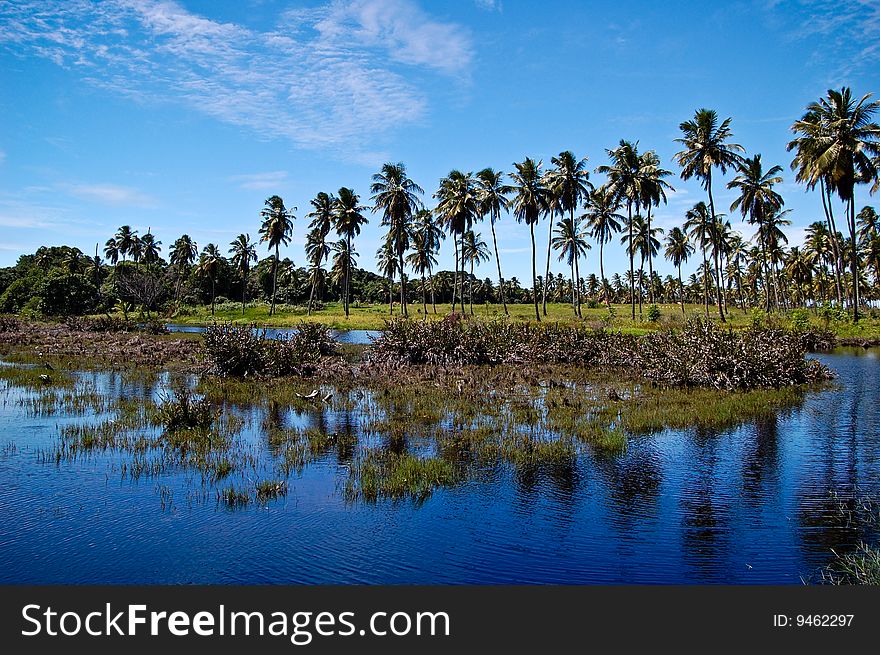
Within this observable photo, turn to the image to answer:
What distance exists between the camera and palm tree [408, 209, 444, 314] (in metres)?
88.2

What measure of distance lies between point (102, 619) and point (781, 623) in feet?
21.0

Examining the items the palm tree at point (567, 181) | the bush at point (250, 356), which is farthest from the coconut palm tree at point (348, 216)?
the bush at point (250, 356)

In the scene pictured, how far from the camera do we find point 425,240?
9144cm

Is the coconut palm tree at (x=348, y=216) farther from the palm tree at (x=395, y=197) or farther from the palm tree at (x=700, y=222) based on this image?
the palm tree at (x=700, y=222)

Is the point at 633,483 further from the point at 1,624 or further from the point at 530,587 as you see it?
the point at 1,624

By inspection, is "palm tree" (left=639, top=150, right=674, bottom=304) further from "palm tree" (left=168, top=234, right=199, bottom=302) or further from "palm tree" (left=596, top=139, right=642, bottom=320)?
"palm tree" (left=168, top=234, right=199, bottom=302)

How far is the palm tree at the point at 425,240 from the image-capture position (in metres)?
88.2

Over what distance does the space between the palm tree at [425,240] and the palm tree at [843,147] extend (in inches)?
1937

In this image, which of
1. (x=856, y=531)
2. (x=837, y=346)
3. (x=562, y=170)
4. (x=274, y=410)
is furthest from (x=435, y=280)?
(x=856, y=531)

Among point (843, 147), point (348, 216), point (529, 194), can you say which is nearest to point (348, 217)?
point (348, 216)

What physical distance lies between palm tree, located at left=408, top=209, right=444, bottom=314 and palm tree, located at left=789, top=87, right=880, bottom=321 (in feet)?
161

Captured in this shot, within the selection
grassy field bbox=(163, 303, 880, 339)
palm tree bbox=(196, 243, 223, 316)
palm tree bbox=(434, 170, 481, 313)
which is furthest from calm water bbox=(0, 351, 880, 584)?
palm tree bbox=(196, 243, 223, 316)

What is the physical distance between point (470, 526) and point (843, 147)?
5051 centimetres

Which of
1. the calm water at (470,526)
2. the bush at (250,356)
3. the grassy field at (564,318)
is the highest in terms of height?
the grassy field at (564,318)
